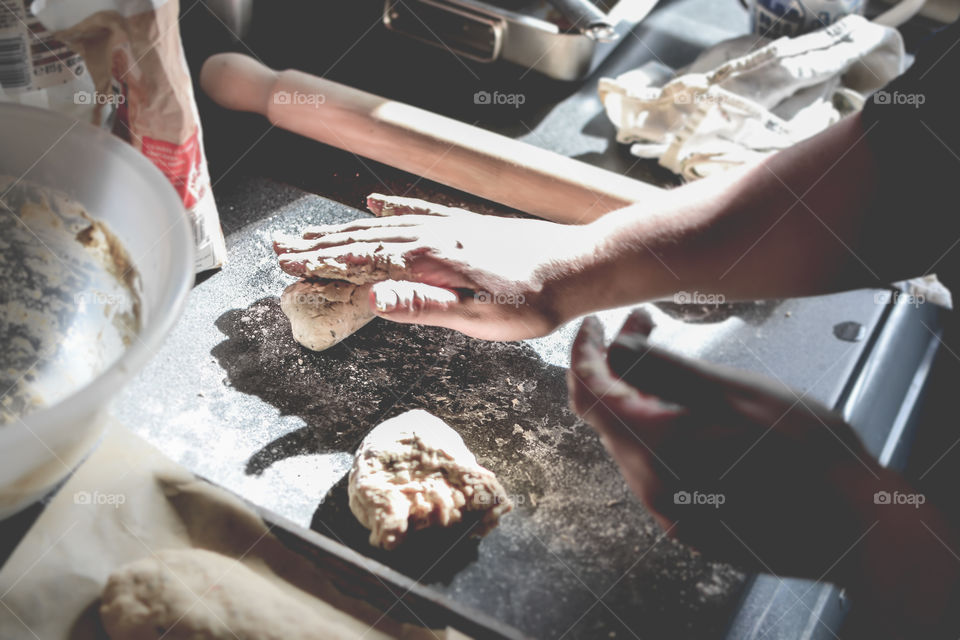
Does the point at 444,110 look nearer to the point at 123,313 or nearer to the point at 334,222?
the point at 334,222

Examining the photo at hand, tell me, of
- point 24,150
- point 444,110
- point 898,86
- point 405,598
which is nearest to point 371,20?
point 444,110

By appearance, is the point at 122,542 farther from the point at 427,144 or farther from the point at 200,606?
the point at 427,144

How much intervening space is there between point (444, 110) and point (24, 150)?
1021 millimetres

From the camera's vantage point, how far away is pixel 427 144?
146cm
